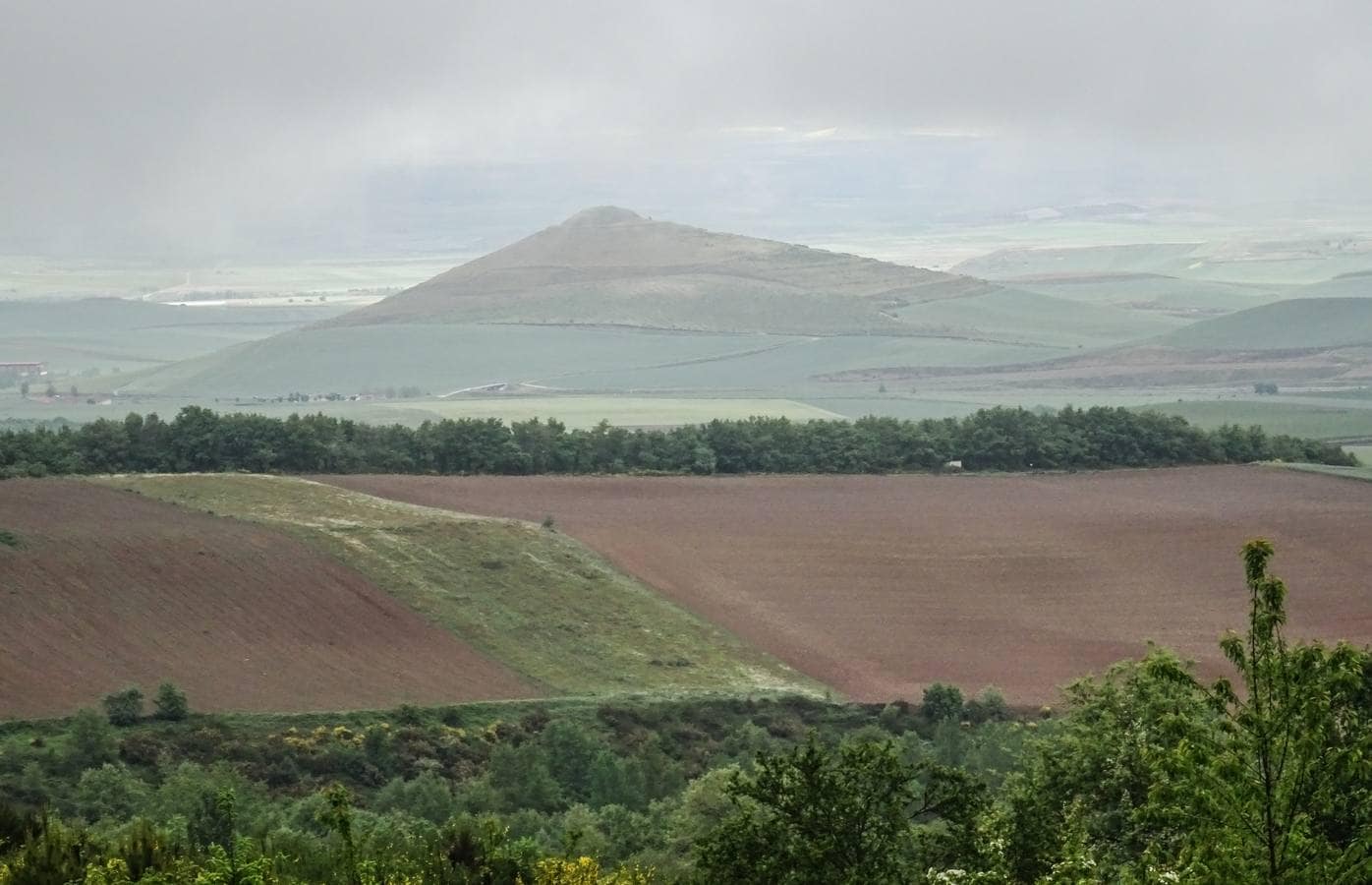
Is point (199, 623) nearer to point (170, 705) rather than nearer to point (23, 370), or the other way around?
point (170, 705)

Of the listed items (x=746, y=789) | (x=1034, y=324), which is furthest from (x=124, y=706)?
(x=1034, y=324)

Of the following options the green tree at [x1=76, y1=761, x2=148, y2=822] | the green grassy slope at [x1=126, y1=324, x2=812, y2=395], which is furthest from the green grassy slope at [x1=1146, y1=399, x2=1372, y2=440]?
the green tree at [x1=76, y1=761, x2=148, y2=822]

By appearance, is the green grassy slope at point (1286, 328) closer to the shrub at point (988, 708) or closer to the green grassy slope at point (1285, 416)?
the green grassy slope at point (1285, 416)

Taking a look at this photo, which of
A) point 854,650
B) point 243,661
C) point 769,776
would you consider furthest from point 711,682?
point 769,776

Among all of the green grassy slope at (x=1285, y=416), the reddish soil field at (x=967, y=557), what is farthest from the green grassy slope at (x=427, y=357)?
the reddish soil field at (x=967, y=557)

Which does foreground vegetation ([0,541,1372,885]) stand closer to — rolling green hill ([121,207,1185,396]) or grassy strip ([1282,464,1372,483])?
grassy strip ([1282,464,1372,483])

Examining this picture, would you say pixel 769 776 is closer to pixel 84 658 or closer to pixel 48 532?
pixel 84 658

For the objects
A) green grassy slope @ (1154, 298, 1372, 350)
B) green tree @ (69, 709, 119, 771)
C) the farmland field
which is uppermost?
green grassy slope @ (1154, 298, 1372, 350)

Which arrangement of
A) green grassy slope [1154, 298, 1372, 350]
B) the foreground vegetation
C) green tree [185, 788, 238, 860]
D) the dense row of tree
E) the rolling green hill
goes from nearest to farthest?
the foreground vegetation < green tree [185, 788, 238, 860] < the dense row of tree < the rolling green hill < green grassy slope [1154, 298, 1372, 350]
